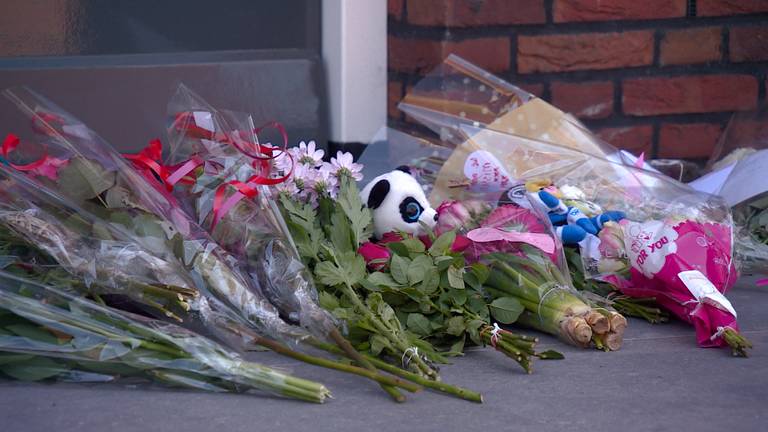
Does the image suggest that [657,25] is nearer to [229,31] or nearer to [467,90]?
[467,90]

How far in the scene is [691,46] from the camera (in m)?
3.31

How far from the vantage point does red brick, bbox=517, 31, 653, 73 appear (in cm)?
321

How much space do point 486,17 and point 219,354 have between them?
5.62 ft

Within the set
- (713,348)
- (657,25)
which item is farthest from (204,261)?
(657,25)

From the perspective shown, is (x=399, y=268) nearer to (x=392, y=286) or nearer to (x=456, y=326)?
(x=392, y=286)

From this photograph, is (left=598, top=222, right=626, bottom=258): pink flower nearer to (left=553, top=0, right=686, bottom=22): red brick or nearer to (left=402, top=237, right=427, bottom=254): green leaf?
(left=402, top=237, right=427, bottom=254): green leaf

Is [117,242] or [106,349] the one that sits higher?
[117,242]

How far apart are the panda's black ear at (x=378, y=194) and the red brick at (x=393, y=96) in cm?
74

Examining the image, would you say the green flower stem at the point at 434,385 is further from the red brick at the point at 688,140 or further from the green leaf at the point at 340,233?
the red brick at the point at 688,140

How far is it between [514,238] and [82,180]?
897 mm

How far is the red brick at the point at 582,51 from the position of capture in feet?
10.5

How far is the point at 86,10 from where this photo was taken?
302cm

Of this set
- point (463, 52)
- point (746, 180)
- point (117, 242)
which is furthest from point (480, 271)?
point (463, 52)

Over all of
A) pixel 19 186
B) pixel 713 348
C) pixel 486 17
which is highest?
pixel 486 17
